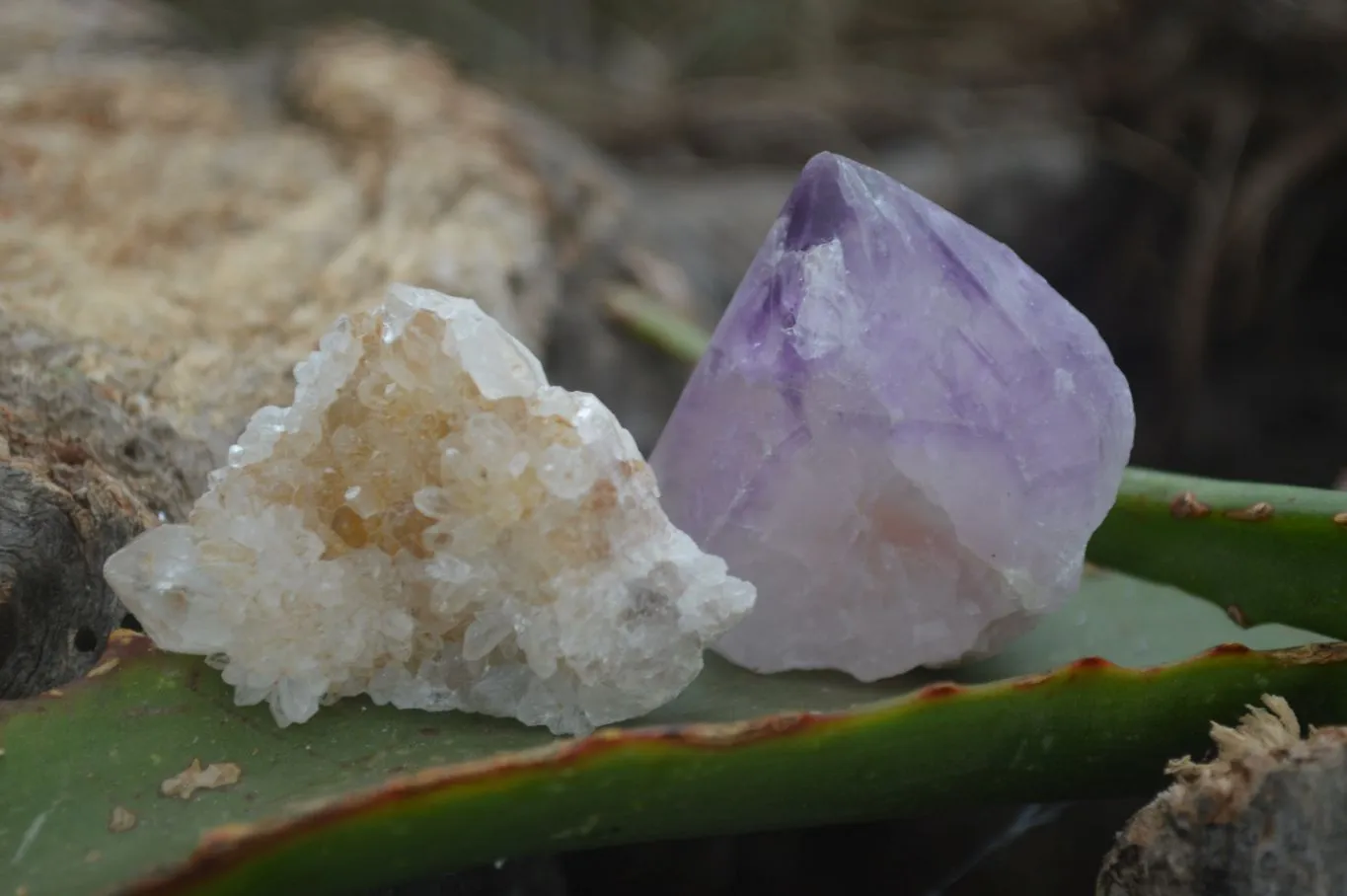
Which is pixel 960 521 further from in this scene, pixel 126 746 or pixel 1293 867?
pixel 126 746

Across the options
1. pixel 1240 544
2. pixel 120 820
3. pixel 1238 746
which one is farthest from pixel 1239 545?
pixel 120 820

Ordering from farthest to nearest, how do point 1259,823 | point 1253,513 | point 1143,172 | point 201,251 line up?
point 1143,172, point 201,251, point 1253,513, point 1259,823

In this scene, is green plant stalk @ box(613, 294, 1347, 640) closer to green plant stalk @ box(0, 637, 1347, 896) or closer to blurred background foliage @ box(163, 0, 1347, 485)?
green plant stalk @ box(0, 637, 1347, 896)

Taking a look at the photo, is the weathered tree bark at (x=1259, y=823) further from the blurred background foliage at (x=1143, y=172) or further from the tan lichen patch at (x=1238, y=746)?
the blurred background foliage at (x=1143, y=172)

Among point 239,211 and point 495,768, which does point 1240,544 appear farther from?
point 239,211

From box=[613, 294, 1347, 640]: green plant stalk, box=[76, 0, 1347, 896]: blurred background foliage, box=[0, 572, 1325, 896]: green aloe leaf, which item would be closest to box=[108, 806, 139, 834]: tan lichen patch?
box=[0, 572, 1325, 896]: green aloe leaf

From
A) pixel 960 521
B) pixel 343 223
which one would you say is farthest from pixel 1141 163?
pixel 960 521

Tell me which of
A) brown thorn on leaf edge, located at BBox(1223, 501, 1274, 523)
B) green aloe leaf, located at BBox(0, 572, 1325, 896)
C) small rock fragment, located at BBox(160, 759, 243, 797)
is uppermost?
brown thorn on leaf edge, located at BBox(1223, 501, 1274, 523)
